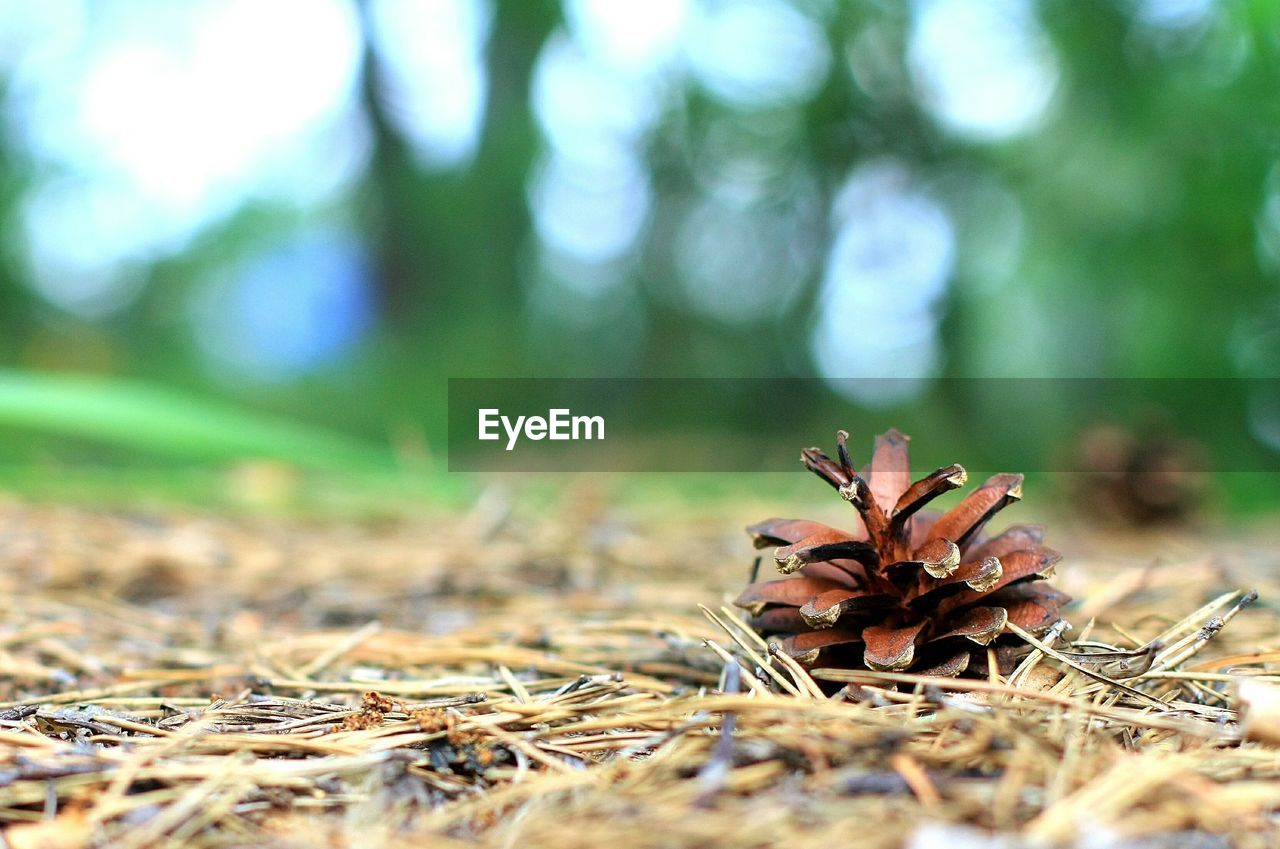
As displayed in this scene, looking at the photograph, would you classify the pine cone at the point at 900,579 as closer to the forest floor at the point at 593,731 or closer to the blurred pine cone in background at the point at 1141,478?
the forest floor at the point at 593,731

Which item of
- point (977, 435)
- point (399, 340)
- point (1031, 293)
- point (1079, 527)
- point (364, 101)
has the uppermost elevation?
point (364, 101)

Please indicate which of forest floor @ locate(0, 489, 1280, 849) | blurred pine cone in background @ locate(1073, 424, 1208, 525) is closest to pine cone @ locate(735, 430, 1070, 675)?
forest floor @ locate(0, 489, 1280, 849)

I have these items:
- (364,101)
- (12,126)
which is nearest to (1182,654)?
(364,101)

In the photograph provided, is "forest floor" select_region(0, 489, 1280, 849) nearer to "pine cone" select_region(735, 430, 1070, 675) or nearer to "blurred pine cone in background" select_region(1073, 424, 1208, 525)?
"pine cone" select_region(735, 430, 1070, 675)

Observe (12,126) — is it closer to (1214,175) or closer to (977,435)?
(977,435)

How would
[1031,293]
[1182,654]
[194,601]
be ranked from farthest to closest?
[1031,293] → [194,601] → [1182,654]

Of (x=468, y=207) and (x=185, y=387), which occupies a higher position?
(x=468, y=207)

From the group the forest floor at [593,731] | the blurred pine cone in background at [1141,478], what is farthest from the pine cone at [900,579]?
the blurred pine cone in background at [1141,478]
